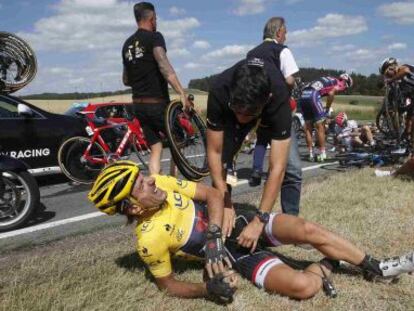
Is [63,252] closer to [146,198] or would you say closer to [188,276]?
[188,276]

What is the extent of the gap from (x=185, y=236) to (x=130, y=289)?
59cm

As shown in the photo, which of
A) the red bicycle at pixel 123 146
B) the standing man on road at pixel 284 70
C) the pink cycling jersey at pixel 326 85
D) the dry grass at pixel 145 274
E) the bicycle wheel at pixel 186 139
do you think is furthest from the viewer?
the pink cycling jersey at pixel 326 85

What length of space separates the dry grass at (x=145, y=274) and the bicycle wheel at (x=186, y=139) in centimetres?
141

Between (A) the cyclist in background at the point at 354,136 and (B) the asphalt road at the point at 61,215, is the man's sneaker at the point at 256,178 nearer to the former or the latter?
(B) the asphalt road at the point at 61,215

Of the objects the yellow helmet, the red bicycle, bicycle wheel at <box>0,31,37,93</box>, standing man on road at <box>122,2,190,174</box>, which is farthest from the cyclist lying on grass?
bicycle wheel at <box>0,31,37,93</box>

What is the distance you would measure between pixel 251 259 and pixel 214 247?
43 centimetres

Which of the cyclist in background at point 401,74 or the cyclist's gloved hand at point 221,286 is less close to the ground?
the cyclist in background at point 401,74

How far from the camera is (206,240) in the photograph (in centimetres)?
325

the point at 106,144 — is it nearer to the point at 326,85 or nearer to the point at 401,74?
the point at 326,85

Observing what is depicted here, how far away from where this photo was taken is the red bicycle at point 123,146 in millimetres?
6227

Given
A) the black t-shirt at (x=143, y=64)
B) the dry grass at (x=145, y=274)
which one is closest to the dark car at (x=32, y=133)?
the black t-shirt at (x=143, y=64)

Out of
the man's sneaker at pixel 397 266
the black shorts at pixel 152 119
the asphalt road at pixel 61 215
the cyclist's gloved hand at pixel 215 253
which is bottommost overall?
the asphalt road at pixel 61 215

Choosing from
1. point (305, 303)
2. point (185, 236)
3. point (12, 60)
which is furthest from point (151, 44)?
point (12, 60)

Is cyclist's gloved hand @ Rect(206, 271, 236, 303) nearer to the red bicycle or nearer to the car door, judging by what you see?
the red bicycle
